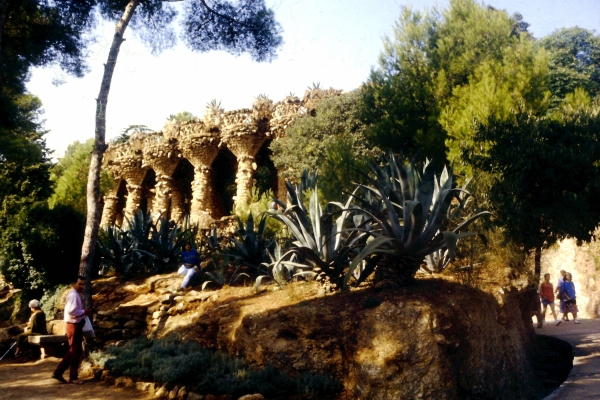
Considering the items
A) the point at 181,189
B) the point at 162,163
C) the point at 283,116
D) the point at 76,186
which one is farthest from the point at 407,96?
the point at 76,186

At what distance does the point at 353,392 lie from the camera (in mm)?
6051

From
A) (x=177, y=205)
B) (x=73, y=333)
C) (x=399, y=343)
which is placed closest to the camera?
(x=399, y=343)

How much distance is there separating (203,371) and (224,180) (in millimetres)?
18228

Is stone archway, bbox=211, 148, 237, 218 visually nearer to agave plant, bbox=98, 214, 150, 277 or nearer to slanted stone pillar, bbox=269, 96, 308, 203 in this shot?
slanted stone pillar, bbox=269, 96, 308, 203

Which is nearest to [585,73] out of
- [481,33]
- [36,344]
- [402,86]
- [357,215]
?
[481,33]

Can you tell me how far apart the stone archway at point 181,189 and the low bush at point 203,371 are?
1547cm

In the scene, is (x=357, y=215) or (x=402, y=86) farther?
(x=402, y=86)

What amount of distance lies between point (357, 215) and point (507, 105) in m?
4.46

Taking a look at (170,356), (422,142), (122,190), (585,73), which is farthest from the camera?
(122,190)

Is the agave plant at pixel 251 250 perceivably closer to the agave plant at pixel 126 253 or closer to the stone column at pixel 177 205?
the agave plant at pixel 126 253

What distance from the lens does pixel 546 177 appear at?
331 inches

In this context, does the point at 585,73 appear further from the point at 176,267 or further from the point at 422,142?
the point at 176,267

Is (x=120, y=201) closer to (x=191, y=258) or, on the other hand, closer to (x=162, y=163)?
(x=162, y=163)

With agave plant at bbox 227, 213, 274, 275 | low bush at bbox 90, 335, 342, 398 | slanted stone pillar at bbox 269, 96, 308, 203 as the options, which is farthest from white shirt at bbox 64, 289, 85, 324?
slanted stone pillar at bbox 269, 96, 308, 203
